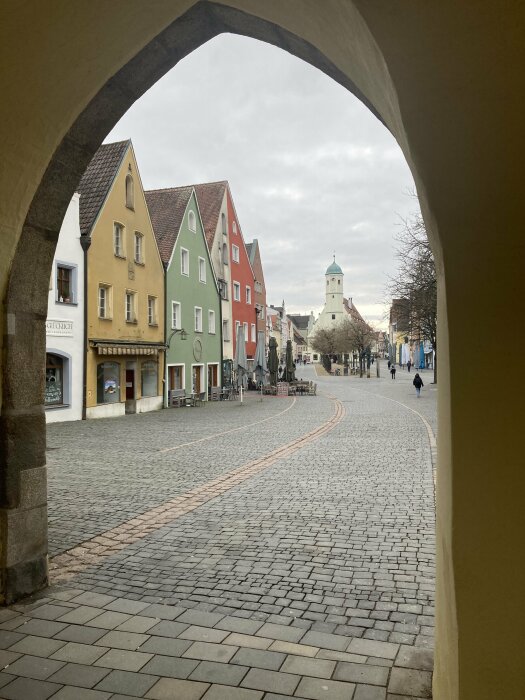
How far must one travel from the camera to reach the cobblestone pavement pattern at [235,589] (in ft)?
10.6

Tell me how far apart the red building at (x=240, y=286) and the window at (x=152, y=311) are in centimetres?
1154

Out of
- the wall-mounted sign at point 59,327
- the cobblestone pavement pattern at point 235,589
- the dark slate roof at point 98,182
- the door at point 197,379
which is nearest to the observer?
the cobblestone pavement pattern at point 235,589

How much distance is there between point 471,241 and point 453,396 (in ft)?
1.71

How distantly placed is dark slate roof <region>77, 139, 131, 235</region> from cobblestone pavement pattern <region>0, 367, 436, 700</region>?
14.0m

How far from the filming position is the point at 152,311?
26969 millimetres

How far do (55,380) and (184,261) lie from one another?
12.5 metres

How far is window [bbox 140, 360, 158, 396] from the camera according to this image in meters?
25.7

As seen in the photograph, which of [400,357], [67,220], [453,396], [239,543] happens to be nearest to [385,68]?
[453,396]

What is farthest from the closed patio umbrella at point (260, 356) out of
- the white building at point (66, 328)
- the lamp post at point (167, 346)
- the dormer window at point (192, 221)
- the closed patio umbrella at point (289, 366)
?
the white building at point (66, 328)

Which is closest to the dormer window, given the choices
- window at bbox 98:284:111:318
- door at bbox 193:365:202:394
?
door at bbox 193:365:202:394

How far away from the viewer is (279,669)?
3281mm

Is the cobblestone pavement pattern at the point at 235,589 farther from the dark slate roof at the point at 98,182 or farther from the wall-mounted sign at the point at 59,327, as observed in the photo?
the dark slate roof at the point at 98,182

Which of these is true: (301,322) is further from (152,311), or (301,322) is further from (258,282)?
(152,311)

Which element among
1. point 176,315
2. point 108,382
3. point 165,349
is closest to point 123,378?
point 108,382
